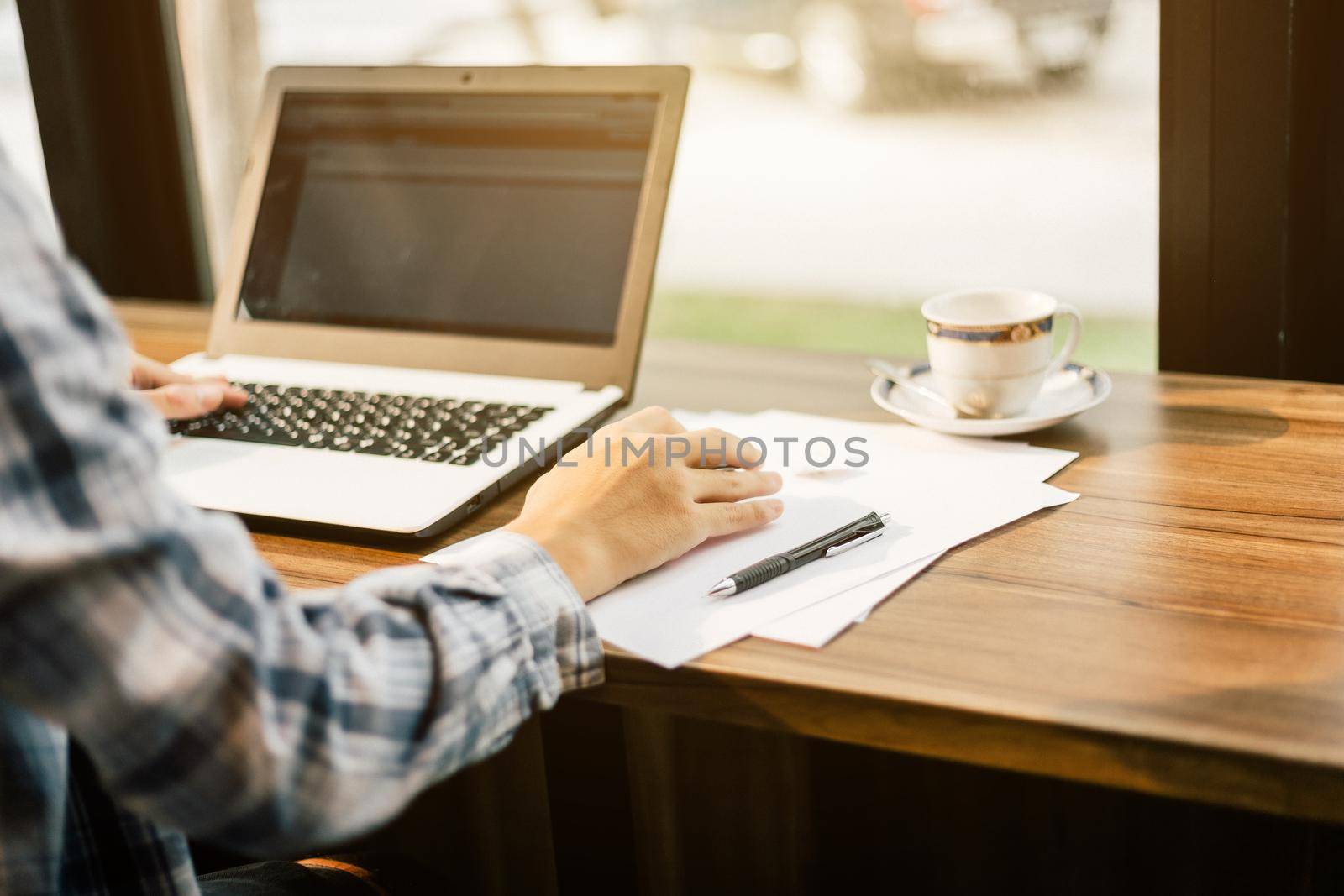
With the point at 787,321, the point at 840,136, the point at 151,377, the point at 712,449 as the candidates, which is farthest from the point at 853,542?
the point at 840,136

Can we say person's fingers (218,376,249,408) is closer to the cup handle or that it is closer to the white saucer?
the white saucer

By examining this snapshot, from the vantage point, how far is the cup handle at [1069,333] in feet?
3.22

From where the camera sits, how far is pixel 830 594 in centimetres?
70

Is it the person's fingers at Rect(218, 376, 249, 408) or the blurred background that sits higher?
the blurred background

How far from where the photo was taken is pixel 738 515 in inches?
30.6

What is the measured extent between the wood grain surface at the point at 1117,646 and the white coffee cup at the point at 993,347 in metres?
0.08

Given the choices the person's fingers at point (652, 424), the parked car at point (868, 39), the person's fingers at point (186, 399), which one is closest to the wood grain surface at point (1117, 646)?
the person's fingers at point (652, 424)

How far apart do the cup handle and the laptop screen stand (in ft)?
1.26

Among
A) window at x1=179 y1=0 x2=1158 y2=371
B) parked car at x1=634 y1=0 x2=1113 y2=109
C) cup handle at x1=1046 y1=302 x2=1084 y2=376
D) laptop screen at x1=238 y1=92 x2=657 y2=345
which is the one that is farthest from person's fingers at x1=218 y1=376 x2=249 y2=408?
parked car at x1=634 y1=0 x2=1113 y2=109

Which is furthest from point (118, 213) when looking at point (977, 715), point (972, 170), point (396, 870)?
point (972, 170)

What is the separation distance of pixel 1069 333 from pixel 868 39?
8.24 ft

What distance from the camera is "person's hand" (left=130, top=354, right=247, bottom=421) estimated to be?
1.01 meters

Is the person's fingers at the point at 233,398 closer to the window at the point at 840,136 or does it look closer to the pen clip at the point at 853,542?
the pen clip at the point at 853,542

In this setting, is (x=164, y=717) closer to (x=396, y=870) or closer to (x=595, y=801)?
(x=396, y=870)
